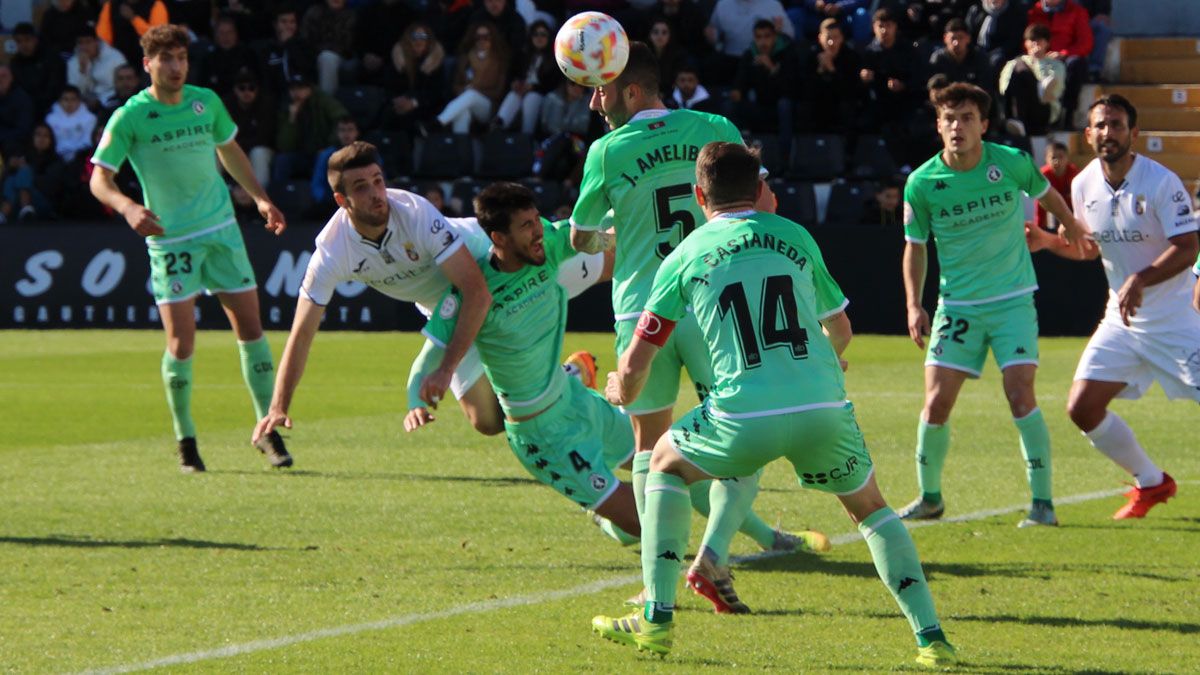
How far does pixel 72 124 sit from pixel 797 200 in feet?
31.8

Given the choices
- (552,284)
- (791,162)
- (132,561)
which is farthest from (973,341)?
(791,162)

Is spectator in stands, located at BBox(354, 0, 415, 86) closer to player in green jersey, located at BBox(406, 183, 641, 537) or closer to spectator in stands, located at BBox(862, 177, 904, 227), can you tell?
spectator in stands, located at BBox(862, 177, 904, 227)

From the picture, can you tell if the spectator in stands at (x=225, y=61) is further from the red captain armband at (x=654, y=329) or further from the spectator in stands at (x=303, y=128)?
the red captain armband at (x=654, y=329)

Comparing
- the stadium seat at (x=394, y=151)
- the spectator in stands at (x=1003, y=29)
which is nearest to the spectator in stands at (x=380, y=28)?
the stadium seat at (x=394, y=151)

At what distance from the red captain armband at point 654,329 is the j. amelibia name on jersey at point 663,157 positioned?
60.6 inches

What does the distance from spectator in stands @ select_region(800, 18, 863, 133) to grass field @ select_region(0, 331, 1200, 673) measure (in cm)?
916

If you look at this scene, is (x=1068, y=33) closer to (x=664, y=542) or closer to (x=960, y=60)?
(x=960, y=60)

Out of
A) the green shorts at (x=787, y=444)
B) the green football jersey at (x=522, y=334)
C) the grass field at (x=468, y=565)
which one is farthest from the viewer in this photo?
the green football jersey at (x=522, y=334)

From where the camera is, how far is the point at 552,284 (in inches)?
321

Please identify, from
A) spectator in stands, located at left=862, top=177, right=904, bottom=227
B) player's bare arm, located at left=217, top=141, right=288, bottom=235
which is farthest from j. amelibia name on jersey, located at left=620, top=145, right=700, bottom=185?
spectator in stands, located at left=862, top=177, right=904, bottom=227

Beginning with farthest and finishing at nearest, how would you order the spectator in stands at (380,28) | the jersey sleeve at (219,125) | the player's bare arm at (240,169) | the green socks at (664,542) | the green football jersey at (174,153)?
the spectator in stands at (380,28) → the jersey sleeve at (219,125) → the player's bare arm at (240,169) → the green football jersey at (174,153) → the green socks at (664,542)

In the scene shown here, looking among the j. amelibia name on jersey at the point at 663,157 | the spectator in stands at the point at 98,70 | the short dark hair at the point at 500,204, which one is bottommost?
the spectator in stands at the point at 98,70

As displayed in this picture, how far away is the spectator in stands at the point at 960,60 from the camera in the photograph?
828 inches

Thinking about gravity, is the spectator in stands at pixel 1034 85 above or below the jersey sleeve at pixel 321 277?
below
